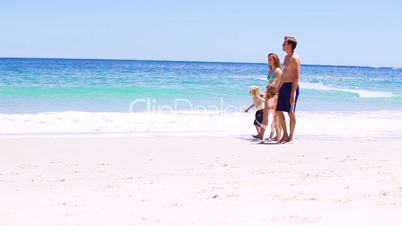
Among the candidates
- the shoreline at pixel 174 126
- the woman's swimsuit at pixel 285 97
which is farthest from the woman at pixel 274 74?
the shoreline at pixel 174 126

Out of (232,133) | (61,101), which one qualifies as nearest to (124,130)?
(232,133)

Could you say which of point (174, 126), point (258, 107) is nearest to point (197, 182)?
point (258, 107)

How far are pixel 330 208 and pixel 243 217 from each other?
0.66 metres

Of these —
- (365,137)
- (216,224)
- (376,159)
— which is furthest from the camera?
(365,137)

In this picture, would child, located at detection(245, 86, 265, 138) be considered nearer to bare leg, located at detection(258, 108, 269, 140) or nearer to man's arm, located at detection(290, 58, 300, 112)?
bare leg, located at detection(258, 108, 269, 140)

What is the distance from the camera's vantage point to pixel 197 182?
5.00 meters

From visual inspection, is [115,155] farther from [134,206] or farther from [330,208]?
[330,208]

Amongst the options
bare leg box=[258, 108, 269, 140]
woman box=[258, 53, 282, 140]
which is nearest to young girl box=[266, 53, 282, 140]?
woman box=[258, 53, 282, 140]

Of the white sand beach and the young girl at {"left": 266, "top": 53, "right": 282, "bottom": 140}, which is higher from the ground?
the young girl at {"left": 266, "top": 53, "right": 282, "bottom": 140}

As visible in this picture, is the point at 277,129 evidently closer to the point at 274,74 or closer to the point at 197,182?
the point at 274,74

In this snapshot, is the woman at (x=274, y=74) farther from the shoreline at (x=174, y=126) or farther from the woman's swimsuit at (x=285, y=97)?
the shoreline at (x=174, y=126)

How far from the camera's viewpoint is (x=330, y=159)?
248 inches

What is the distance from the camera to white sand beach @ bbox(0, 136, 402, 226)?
3.80m

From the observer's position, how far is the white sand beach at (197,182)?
380 centimetres
